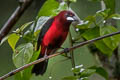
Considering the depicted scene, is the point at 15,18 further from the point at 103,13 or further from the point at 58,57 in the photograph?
the point at 103,13

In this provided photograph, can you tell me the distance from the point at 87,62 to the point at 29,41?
38.7 inches

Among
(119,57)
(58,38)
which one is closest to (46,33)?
(58,38)

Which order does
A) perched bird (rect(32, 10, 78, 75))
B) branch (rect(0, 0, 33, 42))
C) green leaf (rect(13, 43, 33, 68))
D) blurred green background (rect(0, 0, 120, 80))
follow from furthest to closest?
blurred green background (rect(0, 0, 120, 80)) < perched bird (rect(32, 10, 78, 75)) < branch (rect(0, 0, 33, 42)) < green leaf (rect(13, 43, 33, 68))

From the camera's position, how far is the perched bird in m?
1.68

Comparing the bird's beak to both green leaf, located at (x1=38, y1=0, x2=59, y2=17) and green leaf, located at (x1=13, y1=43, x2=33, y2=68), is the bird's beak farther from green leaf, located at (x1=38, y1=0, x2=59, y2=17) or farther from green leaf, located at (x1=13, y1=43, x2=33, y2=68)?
green leaf, located at (x1=13, y1=43, x2=33, y2=68)

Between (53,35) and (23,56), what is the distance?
504 millimetres

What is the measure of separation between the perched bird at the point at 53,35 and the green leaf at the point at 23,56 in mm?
418

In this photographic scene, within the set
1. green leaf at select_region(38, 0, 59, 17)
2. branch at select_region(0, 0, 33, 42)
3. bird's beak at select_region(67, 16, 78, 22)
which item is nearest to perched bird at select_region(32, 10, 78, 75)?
bird's beak at select_region(67, 16, 78, 22)

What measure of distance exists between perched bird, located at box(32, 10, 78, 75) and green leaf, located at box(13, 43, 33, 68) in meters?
0.42

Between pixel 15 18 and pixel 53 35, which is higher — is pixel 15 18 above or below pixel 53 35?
above

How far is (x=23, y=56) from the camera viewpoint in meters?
1.23

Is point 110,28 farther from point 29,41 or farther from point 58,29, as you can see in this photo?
point 58,29

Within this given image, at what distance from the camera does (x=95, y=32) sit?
4.38 feet

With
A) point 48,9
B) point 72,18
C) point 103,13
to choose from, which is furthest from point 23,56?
point 72,18
